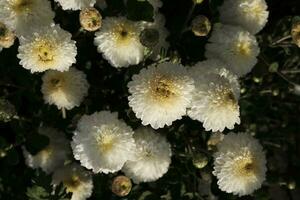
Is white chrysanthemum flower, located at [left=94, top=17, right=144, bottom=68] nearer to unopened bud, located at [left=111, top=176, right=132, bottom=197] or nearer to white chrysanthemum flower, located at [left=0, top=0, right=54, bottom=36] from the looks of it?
white chrysanthemum flower, located at [left=0, top=0, right=54, bottom=36]

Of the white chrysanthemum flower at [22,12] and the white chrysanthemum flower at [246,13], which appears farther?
the white chrysanthemum flower at [246,13]

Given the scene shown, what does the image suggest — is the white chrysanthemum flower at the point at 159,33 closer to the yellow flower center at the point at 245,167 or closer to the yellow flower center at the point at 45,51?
the yellow flower center at the point at 45,51

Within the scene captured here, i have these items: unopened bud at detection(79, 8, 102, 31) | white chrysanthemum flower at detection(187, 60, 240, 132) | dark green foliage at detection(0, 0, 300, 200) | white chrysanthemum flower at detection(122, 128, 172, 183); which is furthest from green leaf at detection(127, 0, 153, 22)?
white chrysanthemum flower at detection(122, 128, 172, 183)

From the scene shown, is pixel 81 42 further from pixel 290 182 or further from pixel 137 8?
pixel 290 182

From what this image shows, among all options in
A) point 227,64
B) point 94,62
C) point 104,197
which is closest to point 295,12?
point 227,64

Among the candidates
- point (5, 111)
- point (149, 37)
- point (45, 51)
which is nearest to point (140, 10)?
point (149, 37)

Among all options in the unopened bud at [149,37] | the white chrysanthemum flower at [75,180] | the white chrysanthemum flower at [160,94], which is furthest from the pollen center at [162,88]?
the white chrysanthemum flower at [75,180]
